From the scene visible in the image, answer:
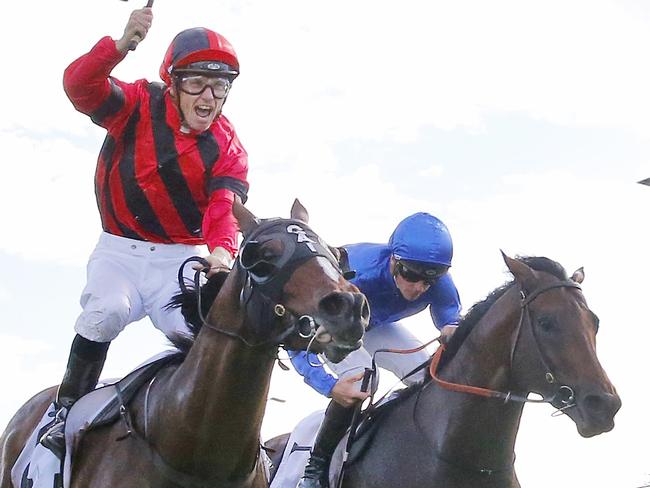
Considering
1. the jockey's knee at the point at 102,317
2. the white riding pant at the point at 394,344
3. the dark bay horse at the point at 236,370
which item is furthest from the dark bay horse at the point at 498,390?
the jockey's knee at the point at 102,317

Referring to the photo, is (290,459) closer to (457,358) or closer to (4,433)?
(457,358)

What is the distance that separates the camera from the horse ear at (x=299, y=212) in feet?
18.3

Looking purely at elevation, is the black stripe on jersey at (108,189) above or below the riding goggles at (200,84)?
below

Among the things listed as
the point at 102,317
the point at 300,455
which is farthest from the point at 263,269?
the point at 300,455

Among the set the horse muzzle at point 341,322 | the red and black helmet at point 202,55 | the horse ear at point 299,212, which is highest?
the red and black helmet at point 202,55

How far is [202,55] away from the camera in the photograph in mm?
6262

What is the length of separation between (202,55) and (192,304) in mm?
1448

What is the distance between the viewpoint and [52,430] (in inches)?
235

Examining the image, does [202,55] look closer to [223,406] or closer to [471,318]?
[223,406]

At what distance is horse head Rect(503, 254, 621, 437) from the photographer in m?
6.57

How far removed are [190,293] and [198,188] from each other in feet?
2.89

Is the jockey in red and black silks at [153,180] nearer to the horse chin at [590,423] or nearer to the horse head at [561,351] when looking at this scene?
the horse head at [561,351]

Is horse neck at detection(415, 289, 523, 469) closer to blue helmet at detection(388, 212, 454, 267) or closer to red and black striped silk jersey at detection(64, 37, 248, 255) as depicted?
blue helmet at detection(388, 212, 454, 267)

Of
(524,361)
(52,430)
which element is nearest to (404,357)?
(524,361)
